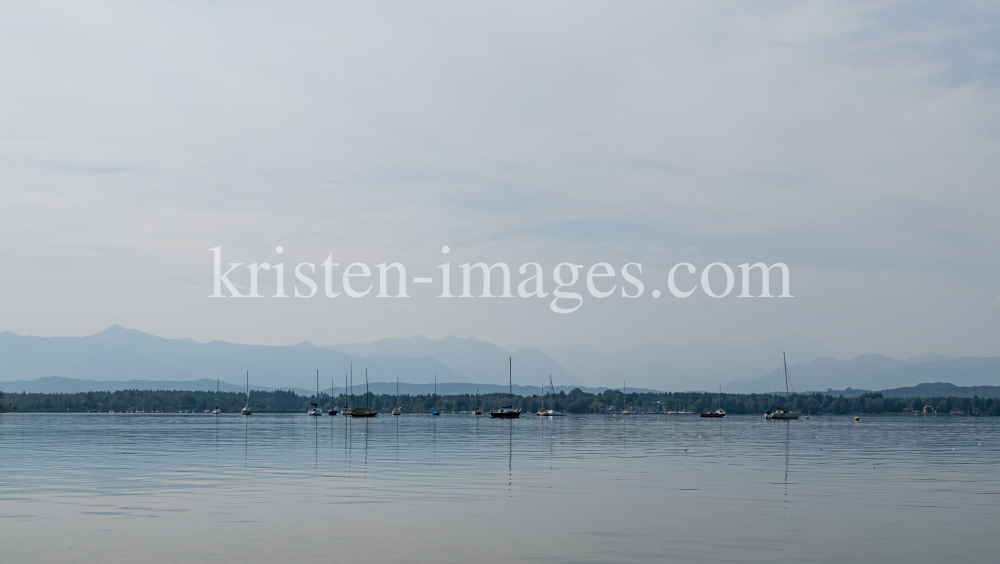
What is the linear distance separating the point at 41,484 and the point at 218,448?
38.8 m

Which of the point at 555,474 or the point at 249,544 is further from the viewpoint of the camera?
the point at 555,474

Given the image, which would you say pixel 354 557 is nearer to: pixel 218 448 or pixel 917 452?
pixel 218 448

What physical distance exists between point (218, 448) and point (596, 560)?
67.0 meters

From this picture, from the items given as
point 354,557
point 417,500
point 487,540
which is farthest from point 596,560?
point 417,500

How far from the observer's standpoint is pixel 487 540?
3153 centimetres

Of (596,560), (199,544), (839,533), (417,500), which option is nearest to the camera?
(596,560)

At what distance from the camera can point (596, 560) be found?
92.1 feet

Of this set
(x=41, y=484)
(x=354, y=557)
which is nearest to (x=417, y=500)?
(x=354, y=557)

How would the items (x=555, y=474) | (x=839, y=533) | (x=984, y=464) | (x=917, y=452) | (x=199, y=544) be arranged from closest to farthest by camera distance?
1. (x=199, y=544)
2. (x=839, y=533)
3. (x=555, y=474)
4. (x=984, y=464)
5. (x=917, y=452)

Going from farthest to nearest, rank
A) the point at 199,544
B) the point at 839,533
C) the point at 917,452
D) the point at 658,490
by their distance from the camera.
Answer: the point at 917,452 < the point at 658,490 < the point at 839,533 < the point at 199,544

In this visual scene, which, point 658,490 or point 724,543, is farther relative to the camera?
point 658,490

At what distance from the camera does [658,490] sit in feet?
157

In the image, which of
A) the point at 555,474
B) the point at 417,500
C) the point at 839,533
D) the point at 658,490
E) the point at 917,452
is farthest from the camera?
the point at 917,452

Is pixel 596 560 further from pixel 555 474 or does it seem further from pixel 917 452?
pixel 917 452
